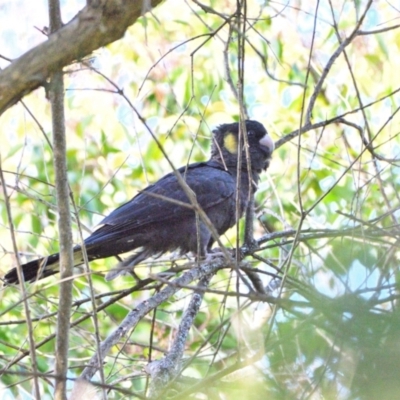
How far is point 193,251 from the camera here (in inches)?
147

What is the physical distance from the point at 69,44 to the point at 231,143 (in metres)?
2.63

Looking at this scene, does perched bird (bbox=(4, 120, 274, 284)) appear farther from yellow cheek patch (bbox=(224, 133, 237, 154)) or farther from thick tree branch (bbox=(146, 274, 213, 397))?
thick tree branch (bbox=(146, 274, 213, 397))

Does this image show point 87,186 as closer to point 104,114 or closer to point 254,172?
A: point 104,114

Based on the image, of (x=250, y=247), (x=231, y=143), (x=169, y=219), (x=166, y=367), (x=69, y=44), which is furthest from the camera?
(x=231, y=143)

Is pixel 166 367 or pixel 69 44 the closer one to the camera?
pixel 69 44

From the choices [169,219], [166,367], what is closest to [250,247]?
[169,219]

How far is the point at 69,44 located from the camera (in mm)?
1696

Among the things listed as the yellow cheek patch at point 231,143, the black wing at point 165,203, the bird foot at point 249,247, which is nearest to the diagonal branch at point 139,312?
the bird foot at point 249,247

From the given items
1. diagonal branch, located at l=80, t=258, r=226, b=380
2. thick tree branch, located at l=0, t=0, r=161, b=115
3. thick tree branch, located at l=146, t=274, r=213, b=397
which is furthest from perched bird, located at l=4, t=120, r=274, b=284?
thick tree branch, located at l=0, t=0, r=161, b=115

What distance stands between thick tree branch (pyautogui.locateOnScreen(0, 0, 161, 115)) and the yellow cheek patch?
247 cm

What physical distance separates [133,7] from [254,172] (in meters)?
2.50

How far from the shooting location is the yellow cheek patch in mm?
4258

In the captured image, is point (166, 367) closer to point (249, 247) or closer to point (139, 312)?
point (139, 312)

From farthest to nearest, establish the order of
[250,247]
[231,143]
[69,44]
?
1. [231,143]
2. [250,247]
3. [69,44]
